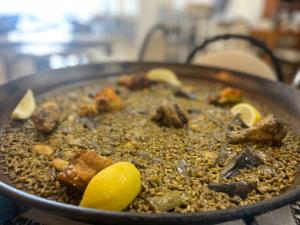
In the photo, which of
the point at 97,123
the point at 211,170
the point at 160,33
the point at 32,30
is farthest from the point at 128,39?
the point at 211,170

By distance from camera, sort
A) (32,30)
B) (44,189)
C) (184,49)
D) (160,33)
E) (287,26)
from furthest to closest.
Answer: (184,49), (287,26), (32,30), (160,33), (44,189)

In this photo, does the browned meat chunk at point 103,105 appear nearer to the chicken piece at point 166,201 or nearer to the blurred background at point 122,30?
the chicken piece at point 166,201

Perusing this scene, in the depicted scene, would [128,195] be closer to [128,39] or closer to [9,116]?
[9,116]

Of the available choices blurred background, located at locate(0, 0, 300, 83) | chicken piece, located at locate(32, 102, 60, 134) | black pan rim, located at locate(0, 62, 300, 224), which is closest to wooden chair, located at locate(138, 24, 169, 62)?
blurred background, located at locate(0, 0, 300, 83)

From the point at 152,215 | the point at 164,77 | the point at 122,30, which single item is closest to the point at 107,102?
the point at 164,77

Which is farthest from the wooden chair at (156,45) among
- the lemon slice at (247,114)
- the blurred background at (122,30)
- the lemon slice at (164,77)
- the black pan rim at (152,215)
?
the black pan rim at (152,215)

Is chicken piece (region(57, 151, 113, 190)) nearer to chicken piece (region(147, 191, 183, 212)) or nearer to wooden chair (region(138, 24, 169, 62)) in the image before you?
chicken piece (region(147, 191, 183, 212))
